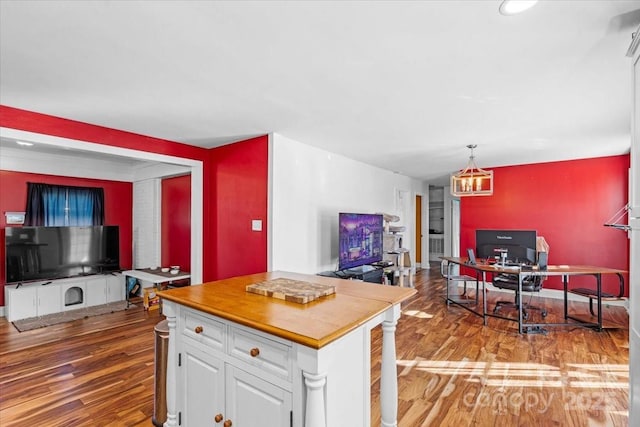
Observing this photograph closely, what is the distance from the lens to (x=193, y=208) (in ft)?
14.1

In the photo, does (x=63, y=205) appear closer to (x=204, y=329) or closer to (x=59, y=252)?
(x=59, y=252)

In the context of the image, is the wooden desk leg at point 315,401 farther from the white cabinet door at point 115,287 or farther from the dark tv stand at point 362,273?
the white cabinet door at point 115,287

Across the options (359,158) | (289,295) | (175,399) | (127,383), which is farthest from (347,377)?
(359,158)

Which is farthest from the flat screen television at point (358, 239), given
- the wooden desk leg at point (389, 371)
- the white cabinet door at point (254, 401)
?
the white cabinet door at point (254, 401)

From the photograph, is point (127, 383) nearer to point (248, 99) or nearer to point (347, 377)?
point (347, 377)

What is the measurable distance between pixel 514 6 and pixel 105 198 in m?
6.24

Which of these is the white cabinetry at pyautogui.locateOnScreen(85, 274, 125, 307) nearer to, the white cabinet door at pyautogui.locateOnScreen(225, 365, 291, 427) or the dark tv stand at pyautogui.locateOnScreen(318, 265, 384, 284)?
the dark tv stand at pyautogui.locateOnScreen(318, 265, 384, 284)

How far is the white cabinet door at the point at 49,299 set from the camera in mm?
4344

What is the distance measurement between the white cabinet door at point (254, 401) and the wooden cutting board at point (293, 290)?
1.28 feet

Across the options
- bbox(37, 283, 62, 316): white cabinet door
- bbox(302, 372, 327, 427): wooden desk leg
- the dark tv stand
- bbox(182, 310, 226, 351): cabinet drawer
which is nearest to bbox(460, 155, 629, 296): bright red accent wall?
the dark tv stand

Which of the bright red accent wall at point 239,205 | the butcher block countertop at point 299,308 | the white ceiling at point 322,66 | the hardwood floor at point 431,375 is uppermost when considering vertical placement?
the white ceiling at point 322,66

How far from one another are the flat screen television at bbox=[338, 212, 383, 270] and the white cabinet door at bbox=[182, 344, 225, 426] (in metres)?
2.90

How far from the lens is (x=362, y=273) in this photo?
4.42 meters

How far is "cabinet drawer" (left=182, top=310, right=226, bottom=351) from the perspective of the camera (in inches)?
59.2
